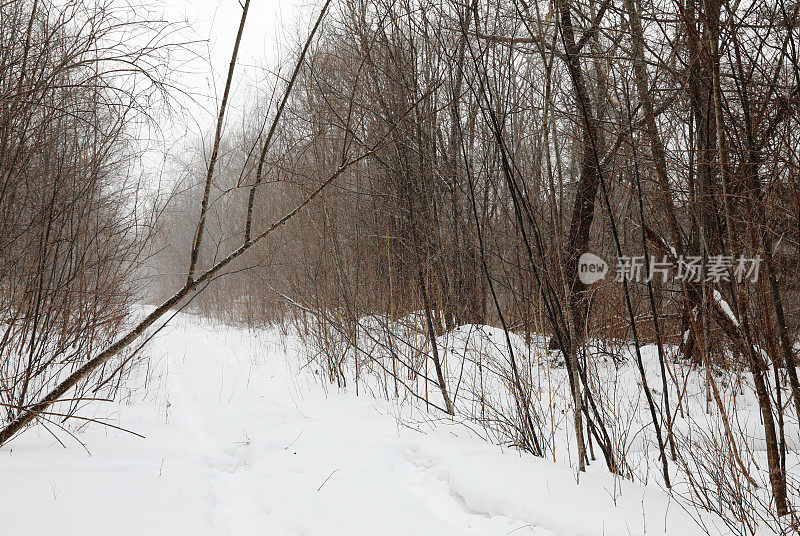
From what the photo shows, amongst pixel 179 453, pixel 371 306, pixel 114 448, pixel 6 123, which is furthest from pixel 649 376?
pixel 6 123

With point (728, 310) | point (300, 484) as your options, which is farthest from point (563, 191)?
point (300, 484)

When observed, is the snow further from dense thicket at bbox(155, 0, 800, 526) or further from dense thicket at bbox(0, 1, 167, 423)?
dense thicket at bbox(0, 1, 167, 423)

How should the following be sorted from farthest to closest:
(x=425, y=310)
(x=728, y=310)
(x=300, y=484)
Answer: (x=425, y=310), (x=728, y=310), (x=300, y=484)

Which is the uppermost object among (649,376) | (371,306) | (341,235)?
(341,235)

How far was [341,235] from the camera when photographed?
6.47 m

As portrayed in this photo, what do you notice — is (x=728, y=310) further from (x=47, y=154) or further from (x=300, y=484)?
(x=47, y=154)

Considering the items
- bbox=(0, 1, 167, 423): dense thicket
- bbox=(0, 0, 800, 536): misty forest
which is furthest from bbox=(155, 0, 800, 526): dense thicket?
bbox=(0, 1, 167, 423): dense thicket

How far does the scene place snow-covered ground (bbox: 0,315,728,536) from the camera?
7.36ft

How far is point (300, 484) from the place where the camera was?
9.62ft

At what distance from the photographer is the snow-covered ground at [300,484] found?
7.36 ft

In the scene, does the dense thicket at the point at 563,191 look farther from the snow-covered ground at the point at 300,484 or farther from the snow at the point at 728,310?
the snow-covered ground at the point at 300,484

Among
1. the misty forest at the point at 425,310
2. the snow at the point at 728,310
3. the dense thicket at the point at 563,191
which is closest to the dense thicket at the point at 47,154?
the misty forest at the point at 425,310

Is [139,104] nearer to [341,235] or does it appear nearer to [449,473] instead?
[449,473]

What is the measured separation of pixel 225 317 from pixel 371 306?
11.7 metres
